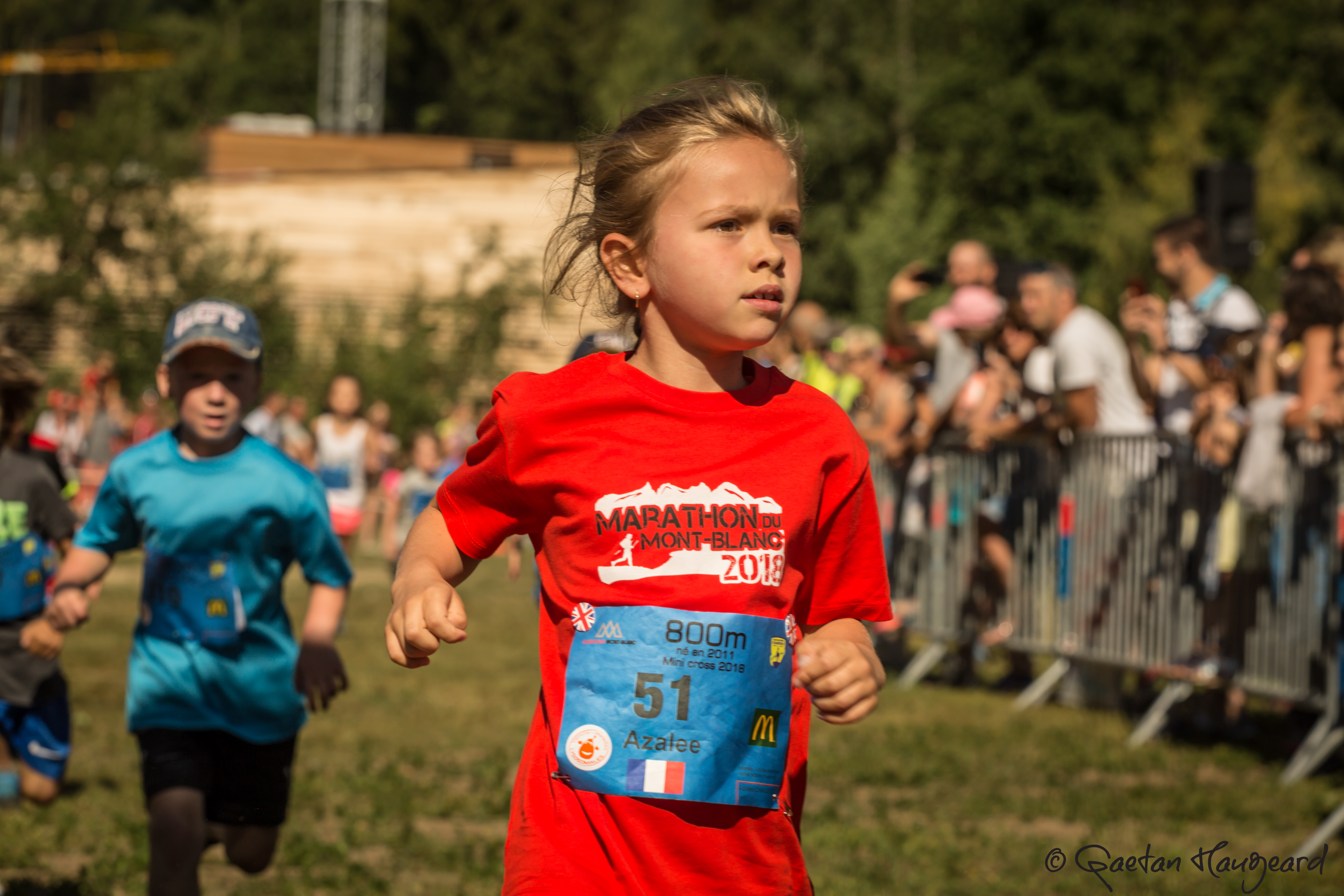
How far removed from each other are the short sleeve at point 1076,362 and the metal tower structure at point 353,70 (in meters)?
41.0

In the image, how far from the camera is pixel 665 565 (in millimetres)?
2844

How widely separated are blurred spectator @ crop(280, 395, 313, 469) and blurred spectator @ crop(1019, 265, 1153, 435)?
5949mm

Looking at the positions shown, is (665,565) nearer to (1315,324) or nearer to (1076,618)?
(1315,324)

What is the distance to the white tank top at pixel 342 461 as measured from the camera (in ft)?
49.5

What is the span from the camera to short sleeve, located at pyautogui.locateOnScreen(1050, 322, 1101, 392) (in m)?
9.37

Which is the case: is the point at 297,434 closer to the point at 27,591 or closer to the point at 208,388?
the point at 27,591

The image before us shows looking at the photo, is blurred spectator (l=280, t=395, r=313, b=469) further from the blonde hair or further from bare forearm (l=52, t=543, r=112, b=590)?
the blonde hair

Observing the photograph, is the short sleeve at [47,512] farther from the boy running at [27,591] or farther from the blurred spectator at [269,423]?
the blurred spectator at [269,423]

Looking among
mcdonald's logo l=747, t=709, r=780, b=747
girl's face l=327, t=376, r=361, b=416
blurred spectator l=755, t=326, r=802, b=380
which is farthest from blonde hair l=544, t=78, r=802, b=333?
girl's face l=327, t=376, r=361, b=416

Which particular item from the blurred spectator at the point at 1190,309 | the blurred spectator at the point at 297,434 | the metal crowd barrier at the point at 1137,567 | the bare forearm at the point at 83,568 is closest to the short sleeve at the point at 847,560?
the bare forearm at the point at 83,568

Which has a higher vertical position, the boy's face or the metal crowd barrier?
the boy's face

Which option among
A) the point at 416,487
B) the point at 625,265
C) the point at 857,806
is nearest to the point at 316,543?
the point at 625,265

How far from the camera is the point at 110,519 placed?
4941mm

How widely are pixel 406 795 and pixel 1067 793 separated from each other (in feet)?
10.1
